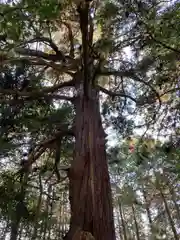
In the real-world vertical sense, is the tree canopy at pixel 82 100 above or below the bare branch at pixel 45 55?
below

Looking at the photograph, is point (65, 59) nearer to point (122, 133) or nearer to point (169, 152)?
point (122, 133)

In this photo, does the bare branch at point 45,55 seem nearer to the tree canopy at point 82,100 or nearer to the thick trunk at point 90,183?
A: the tree canopy at point 82,100

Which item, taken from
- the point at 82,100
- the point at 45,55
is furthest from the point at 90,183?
the point at 45,55

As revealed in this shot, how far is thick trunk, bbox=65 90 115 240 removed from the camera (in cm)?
200

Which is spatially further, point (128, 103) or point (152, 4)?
point (128, 103)

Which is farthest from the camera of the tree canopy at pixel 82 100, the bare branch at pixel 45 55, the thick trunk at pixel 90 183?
the bare branch at pixel 45 55

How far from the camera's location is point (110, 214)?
6.97 ft

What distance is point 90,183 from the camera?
2230 mm

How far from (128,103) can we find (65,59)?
1179 millimetres

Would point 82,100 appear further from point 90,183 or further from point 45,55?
point 90,183

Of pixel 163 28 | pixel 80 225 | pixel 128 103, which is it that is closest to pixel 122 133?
pixel 128 103

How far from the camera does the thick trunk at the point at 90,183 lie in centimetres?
200

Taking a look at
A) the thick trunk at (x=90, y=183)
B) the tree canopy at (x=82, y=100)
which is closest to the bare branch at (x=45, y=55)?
the tree canopy at (x=82, y=100)

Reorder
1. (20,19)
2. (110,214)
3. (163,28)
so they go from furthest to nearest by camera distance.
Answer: (163,28) → (20,19) → (110,214)
